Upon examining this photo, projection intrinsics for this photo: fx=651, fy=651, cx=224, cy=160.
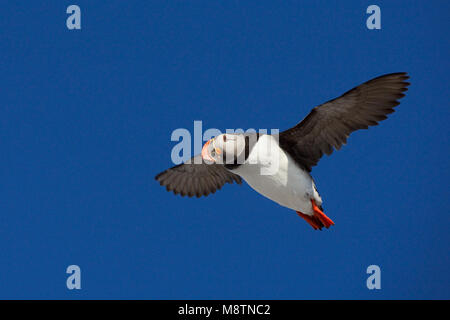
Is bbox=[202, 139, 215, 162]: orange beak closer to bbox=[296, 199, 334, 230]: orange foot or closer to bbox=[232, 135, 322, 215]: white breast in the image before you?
bbox=[232, 135, 322, 215]: white breast

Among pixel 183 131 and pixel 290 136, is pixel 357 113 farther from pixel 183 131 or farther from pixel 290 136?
pixel 183 131

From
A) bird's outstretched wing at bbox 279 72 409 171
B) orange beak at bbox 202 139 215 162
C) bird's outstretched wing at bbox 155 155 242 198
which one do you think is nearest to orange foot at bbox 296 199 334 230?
bird's outstretched wing at bbox 279 72 409 171

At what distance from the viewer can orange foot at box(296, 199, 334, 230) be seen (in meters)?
5.73

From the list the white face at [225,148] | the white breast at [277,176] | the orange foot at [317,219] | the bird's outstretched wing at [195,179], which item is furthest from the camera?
the bird's outstretched wing at [195,179]

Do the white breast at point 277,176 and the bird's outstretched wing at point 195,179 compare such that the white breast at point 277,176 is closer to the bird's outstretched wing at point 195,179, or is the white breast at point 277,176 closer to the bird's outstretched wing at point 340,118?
the bird's outstretched wing at point 340,118

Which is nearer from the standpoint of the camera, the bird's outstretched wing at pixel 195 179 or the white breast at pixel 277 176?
the white breast at pixel 277 176

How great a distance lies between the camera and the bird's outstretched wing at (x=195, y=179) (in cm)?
644

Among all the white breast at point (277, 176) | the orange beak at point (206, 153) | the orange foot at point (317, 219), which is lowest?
the orange foot at point (317, 219)

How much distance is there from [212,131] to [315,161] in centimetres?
97

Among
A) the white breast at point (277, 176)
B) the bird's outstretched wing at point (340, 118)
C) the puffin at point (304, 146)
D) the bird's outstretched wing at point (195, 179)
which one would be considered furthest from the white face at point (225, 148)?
the bird's outstretched wing at point (195, 179)

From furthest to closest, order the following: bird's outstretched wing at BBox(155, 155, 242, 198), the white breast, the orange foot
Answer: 1. bird's outstretched wing at BBox(155, 155, 242, 198)
2. the orange foot
3. the white breast

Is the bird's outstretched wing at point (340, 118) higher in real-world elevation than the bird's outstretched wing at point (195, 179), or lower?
higher
